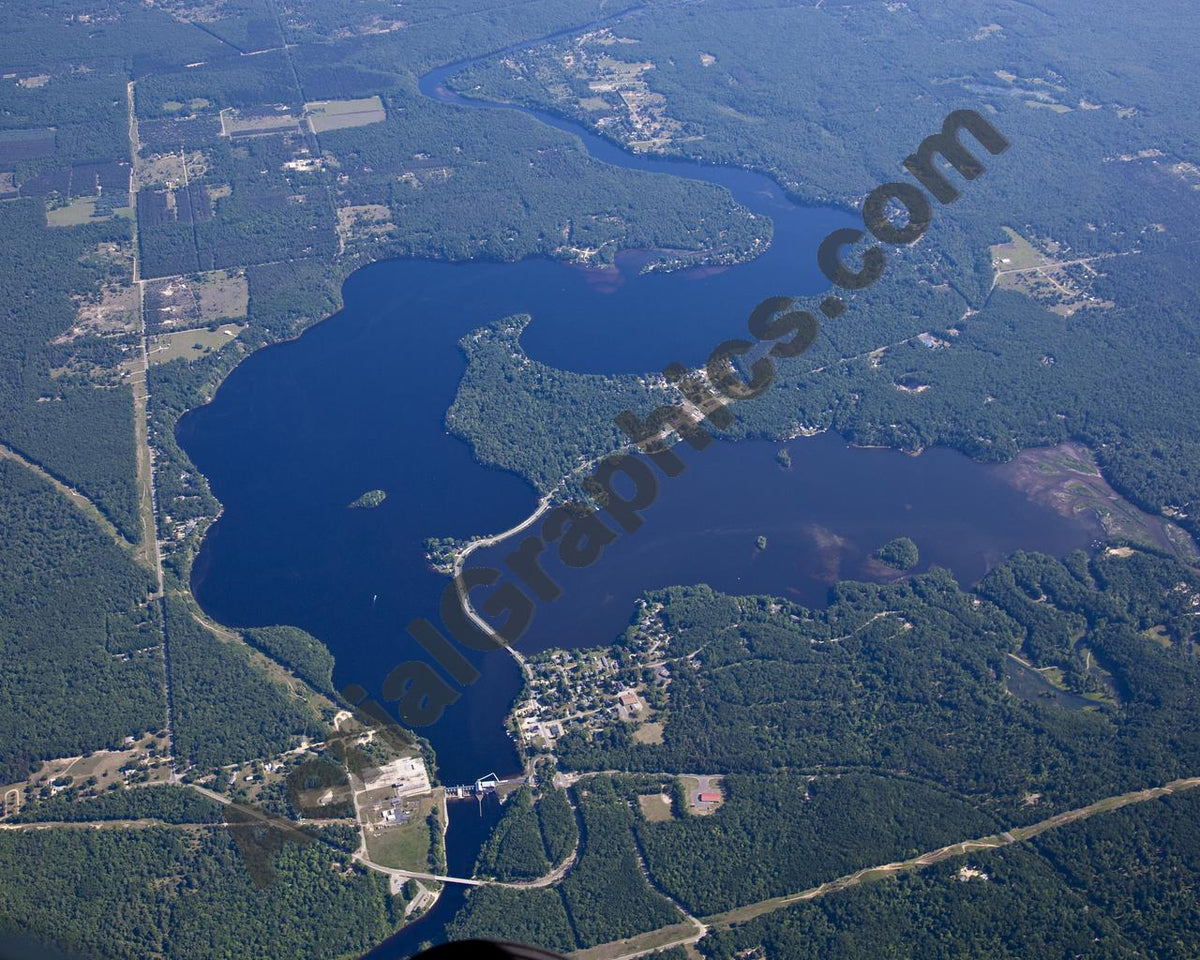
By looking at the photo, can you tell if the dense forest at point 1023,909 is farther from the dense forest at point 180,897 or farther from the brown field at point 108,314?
the brown field at point 108,314

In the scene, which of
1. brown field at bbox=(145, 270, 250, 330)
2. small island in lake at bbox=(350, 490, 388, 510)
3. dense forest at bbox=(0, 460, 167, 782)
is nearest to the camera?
dense forest at bbox=(0, 460, 167, 782)

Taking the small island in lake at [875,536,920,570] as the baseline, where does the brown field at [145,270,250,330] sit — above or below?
below

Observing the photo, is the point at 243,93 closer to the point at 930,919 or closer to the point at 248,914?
the point at 248,914

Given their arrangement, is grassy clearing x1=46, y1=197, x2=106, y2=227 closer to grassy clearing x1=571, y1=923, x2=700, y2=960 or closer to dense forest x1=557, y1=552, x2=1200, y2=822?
dense forest x1=557, y1=552, x2=1200, y2=822

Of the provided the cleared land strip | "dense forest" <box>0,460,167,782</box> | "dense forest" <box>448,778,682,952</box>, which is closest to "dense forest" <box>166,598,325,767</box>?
"dense forest" <box>0,460,167,782</box>

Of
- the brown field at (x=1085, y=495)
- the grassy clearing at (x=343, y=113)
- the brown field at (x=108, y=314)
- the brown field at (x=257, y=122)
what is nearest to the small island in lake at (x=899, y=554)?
the brown field at (x=1085, y=495)

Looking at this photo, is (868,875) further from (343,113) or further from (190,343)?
(343,113)

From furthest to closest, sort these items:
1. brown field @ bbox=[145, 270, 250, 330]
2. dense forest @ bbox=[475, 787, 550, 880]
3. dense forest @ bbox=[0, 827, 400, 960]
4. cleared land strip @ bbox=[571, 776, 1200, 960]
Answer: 1. brown field @ bbox=[145, 270, 250, 330]
2. dense forest @ bbox=[475, 787, 550, 880]
3. dense forest @ bbox=[0, 827, 400, 960]
4. cleared land strip @ bbox=[571, 776, 1200, 960]

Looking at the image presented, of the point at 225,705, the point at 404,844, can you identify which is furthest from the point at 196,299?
the point at 404,844
